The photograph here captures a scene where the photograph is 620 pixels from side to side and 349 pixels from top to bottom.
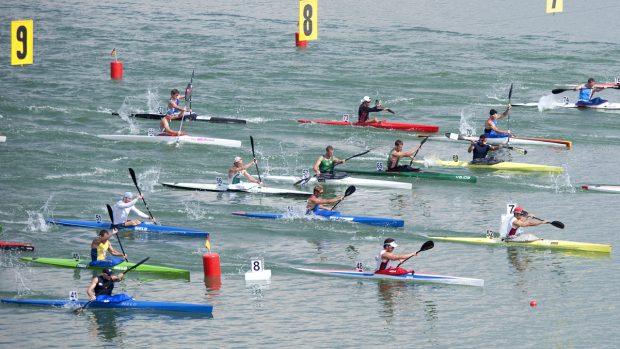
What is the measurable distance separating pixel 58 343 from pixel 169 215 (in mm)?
8978

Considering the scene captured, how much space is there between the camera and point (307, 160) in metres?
38.6

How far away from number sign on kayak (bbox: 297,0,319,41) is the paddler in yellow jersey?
23.9 meters

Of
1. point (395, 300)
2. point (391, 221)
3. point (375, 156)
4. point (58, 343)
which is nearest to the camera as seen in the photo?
point (58, 343)

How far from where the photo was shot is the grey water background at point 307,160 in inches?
958

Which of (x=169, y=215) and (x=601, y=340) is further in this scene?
(x=169, y=215)

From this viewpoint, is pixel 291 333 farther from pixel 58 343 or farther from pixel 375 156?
pixel 375 156

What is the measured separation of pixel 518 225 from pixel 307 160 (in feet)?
36.7

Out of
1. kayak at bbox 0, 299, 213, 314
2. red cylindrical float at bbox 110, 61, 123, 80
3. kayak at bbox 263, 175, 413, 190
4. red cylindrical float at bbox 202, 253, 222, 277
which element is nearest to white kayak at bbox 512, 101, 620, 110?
kayak at bbox 263, 175, 413, 190

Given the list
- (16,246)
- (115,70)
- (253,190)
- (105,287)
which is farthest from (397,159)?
(115,70)

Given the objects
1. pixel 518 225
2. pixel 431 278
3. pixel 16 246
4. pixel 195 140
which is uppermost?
pixel 195 140

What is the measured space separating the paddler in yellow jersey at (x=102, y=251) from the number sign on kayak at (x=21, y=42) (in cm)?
1397

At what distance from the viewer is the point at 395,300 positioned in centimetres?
2539

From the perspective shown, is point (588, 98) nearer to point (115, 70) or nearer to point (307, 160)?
point (307, 160)

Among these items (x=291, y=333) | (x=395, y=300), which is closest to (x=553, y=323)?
(x=395, y=300)
